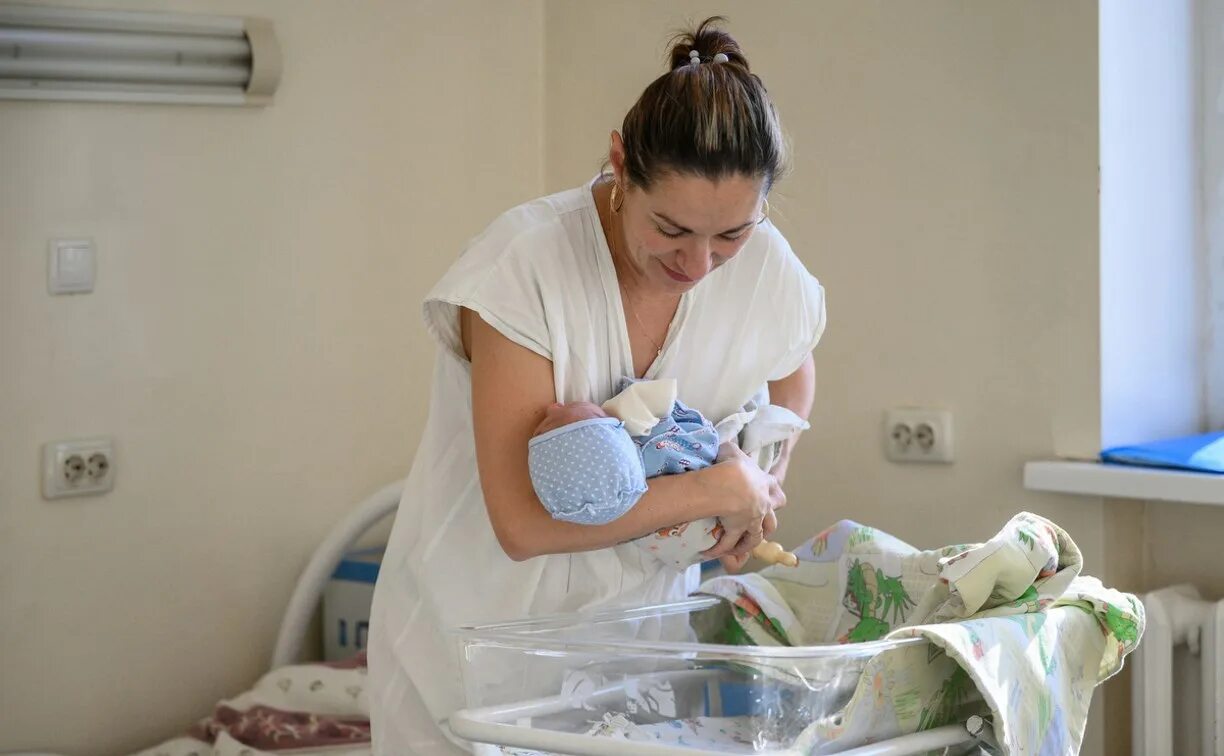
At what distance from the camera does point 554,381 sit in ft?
4.47

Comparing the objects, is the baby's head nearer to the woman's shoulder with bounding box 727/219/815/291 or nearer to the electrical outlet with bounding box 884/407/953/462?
the woman's shoulder with bounding box 727/219/815/291

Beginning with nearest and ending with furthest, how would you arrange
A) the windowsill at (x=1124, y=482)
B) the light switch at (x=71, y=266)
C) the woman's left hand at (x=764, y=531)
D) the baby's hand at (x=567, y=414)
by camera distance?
the baby's hand at (x=567, y=414)
the woman's left hand at (x=764, y=531)
the windowsill at (x=1124, y=482)
the light switch at (x=71, y=266)

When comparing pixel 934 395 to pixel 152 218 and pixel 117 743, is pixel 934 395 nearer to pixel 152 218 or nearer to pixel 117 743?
pixel 152 218

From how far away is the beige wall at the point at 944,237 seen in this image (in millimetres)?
2027

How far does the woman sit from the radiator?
73 cm

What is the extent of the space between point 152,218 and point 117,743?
92 centimetres

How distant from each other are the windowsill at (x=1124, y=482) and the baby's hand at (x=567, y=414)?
98cm

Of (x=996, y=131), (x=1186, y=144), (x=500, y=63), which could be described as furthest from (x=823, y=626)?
(x=500, y=63)

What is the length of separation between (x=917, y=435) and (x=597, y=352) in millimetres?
968

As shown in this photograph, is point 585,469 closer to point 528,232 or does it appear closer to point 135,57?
point 528,232

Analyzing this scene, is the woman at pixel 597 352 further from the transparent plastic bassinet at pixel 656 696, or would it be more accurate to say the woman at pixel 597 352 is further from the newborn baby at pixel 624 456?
the transparent plastic bassinet at pixel 656 696

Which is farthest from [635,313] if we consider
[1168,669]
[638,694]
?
[1168,669]

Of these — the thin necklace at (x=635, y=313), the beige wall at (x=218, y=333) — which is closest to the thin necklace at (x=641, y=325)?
the thin necklace at (x=635, y=313)

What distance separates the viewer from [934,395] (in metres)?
2.20
